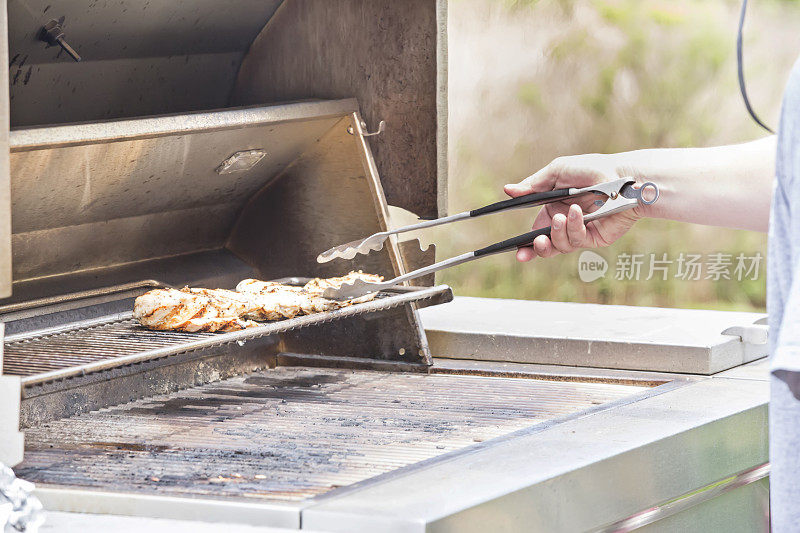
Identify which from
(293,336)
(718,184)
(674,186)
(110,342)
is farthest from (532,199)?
(293,336)

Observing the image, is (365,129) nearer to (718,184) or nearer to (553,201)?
(553,201)

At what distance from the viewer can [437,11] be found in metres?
2.43

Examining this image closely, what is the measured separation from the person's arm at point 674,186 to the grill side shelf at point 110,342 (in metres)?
0.36

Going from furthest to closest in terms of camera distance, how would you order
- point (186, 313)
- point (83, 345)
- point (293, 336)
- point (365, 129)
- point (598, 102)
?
point (598, 102) < point (293, 336) < point (365, 129) < point (186, 313) < point (83, 345)

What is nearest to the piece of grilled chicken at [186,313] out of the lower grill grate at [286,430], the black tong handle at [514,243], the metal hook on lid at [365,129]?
the lower grill grate at [286,430]

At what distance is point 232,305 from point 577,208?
2.10 feet

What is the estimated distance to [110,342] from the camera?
1.94m

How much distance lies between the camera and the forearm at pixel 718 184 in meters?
1.60

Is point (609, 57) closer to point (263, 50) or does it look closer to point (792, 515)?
point (263, 50)

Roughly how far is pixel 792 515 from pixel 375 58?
5.08 ft

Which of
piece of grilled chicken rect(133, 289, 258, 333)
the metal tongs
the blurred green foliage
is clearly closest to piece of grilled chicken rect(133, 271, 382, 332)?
piece of grilled chicken rect(133, 289, 258, 333)

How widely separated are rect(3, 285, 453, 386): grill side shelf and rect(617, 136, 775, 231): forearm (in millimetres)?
581

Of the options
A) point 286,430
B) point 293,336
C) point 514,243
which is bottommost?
point 286,430

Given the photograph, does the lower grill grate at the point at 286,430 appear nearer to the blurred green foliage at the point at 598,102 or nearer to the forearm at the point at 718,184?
the forearm at the point at 718,184
